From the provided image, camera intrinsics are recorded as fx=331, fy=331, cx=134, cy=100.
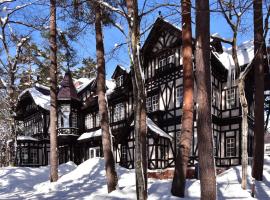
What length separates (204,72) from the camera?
24.0 feet

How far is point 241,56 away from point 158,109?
6.53 metres

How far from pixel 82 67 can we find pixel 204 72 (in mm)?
41542

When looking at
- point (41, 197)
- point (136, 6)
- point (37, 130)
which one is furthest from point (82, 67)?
point (136, 6)

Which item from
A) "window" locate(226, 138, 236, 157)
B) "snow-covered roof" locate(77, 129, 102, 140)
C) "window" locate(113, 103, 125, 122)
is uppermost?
"window" locate(113, 103, 125, 122)

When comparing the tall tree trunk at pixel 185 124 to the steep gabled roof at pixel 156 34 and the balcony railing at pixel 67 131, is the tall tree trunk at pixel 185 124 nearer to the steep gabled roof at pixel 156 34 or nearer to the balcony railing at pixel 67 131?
the steep gabled roof at pixel 156 34

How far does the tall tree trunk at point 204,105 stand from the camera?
698 cm

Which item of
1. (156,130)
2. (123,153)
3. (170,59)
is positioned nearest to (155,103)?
(156,130)

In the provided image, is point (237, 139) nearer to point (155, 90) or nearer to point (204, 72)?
point (155, 90)

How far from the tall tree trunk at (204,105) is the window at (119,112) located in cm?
1956

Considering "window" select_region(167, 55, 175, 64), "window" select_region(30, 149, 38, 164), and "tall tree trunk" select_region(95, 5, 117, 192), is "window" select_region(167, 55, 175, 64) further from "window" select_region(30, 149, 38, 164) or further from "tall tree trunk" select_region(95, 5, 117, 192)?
"window" select_region(30, 149, 38, 164)

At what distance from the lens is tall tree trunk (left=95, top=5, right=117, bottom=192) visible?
1112 centimetres

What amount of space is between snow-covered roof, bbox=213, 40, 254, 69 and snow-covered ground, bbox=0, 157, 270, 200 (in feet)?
20.5

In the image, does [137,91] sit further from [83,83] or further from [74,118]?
[83,83]

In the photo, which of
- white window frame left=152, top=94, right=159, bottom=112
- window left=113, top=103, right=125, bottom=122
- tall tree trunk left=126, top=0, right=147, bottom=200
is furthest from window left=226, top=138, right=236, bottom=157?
tall tree trunk left=126, top=0, right=147, bottom=200
